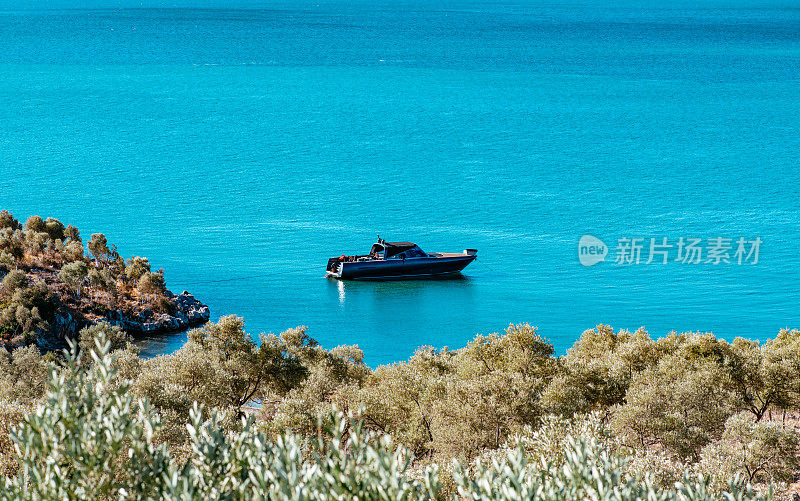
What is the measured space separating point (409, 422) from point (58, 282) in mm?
40803

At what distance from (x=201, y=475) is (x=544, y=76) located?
174479 millimetres

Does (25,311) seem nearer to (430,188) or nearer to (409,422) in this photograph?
(409,422)

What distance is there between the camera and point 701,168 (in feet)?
358

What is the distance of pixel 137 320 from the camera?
205ft

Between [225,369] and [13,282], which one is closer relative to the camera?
[225,369]

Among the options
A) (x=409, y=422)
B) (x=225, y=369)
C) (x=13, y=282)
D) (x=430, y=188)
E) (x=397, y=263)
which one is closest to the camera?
(x=409, y=422)

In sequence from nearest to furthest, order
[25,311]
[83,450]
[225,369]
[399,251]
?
1. [83,450]
2. [225,369]
3. [25,311]
4. [399,251]

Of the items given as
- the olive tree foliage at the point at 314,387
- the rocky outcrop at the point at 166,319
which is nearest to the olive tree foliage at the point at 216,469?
the olive tree foliage at the point at 314,387

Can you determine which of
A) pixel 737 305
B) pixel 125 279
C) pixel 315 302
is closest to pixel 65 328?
pixel 125 279

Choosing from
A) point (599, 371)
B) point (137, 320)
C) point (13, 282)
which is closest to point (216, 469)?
point (599, 371)

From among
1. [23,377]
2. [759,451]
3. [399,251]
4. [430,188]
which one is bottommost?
[759,451]

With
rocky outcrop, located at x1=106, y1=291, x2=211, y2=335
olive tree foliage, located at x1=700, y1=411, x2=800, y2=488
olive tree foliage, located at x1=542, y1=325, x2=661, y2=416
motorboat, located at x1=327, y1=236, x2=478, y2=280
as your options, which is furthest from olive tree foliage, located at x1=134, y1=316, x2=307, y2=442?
motorboat, located at x1=327, y1=236, x2=478, y2=280

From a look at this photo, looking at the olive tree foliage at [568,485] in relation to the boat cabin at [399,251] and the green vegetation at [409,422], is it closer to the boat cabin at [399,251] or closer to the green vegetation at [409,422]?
the green vegetation at [409,422]

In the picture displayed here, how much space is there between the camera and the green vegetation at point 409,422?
1578cm
